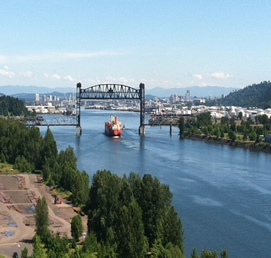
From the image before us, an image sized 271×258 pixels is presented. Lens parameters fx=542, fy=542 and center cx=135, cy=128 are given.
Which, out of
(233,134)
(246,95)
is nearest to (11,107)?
(233,134)

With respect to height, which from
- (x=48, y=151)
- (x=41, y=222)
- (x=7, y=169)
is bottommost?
(x=7, y=169)

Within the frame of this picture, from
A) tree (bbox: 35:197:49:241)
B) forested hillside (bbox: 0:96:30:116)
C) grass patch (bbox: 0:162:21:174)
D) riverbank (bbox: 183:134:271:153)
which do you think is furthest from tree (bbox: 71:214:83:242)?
forested hillside (bbox: 0:96:30:116)

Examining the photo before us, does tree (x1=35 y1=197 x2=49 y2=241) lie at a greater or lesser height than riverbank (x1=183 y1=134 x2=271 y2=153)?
greater

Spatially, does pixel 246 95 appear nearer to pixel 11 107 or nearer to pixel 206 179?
pixel 11 107

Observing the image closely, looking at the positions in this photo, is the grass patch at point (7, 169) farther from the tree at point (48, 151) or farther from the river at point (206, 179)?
the river at point (206, 179)

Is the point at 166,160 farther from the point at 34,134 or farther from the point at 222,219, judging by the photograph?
the point at 222,219

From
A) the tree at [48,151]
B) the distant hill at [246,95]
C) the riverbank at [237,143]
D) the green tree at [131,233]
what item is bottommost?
the riverbank at [237,143]

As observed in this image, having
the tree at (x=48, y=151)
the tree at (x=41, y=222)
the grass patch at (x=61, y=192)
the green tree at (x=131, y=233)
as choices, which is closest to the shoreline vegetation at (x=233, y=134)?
the tree at (x=48, y=151)

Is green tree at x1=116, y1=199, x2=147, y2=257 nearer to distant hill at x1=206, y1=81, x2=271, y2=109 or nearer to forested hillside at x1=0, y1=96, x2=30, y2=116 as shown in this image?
forested hillside at x1=0, y1=96, x2=30, y2=116
